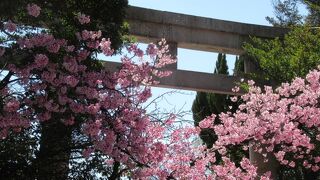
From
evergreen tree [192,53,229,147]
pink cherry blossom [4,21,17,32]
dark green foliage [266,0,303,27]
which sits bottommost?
pink cherry blossom [4,21,17,32]

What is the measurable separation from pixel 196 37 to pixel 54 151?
622cm

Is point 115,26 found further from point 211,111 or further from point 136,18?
point 211,111

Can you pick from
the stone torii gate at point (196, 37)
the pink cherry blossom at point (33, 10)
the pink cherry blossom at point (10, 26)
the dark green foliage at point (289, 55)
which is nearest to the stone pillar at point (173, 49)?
the stone torii gate at point (196, 37)

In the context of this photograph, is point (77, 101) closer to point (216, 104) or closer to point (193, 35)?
point (193, 35)

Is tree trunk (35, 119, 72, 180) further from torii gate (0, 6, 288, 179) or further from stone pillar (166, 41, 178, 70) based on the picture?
stone pillar (166, 41, 178, 70)

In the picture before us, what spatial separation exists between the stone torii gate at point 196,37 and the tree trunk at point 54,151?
4.77 metres

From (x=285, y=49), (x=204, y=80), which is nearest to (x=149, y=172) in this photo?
(x=204, y=80)

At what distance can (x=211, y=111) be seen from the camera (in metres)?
14.2

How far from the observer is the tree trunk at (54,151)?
17.7 ft

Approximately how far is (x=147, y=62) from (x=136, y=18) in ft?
13.9

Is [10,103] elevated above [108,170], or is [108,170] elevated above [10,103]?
[10,103]

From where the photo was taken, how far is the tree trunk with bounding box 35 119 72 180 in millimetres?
5398

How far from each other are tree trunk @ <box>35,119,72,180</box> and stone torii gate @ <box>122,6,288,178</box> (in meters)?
4.77

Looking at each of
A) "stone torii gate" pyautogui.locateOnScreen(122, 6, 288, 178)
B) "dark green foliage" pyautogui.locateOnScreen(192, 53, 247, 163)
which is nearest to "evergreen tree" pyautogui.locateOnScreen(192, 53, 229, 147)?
"dark green foliage" pyautogui.locateOnScreen(192, 53, 247, 163)
